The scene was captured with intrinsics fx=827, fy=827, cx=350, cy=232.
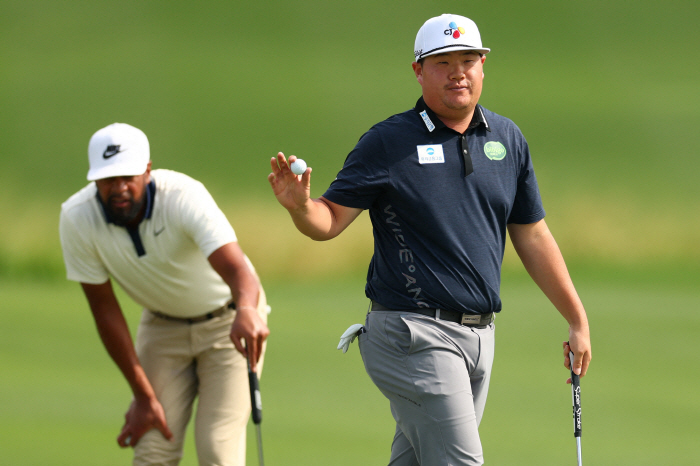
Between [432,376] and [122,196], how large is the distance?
4.69 ft

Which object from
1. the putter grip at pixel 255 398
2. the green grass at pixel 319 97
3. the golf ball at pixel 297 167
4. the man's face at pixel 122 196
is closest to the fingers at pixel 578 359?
the putter grip at pixel 255 398

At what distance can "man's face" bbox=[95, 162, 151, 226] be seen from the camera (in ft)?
10.9

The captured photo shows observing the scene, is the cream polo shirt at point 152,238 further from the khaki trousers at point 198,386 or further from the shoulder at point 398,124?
the shoulder at point 398,124

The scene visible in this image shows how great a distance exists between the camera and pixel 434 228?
2.97 meters

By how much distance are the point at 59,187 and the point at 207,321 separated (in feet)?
29.2

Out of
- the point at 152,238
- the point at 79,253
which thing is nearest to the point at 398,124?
the point at 152,238

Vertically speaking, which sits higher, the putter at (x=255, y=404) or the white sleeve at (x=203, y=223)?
the white sleeve at (x=203, y=223)

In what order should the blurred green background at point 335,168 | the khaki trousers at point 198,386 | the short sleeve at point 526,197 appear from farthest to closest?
1. the blurred green background at point 335,168
2. the khaki trousers at point 198,386
3. the short sleeve at point 526,197

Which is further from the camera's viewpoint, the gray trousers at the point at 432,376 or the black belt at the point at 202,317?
the black belt at the point at 202,317

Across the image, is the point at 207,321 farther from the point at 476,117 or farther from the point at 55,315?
the point at 55,315

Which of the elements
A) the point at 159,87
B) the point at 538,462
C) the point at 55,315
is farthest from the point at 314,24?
the point at 538,462

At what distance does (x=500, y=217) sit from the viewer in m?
3.11

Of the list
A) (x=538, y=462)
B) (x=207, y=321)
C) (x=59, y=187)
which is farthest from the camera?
(x=59, y=187)

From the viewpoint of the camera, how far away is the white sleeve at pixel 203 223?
331 cm
